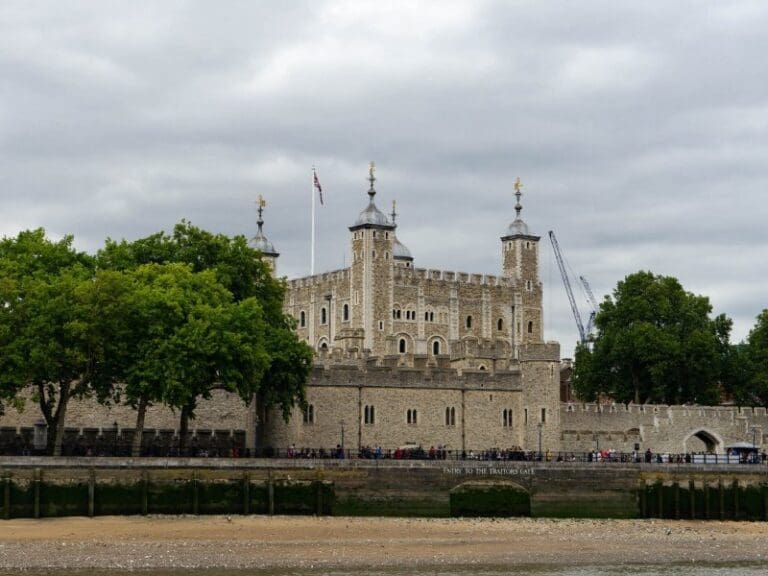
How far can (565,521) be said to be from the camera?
60219mm

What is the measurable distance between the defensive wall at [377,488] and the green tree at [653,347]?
27.4 meters

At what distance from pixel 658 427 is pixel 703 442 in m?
4.38

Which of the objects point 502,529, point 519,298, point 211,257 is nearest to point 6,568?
point 502,529

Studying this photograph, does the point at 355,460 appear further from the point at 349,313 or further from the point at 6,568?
the point at 349,313

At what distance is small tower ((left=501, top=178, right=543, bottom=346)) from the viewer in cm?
12031

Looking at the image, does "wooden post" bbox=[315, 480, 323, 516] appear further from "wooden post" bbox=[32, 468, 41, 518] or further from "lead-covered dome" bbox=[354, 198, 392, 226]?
"lead-covered dome" bbox=[354, 198, 392, 226]

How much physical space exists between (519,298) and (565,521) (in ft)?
200

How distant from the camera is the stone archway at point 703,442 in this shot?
84.4 metres

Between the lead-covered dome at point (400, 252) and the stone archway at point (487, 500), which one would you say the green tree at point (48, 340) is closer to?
the stone archway at point (487, 500)

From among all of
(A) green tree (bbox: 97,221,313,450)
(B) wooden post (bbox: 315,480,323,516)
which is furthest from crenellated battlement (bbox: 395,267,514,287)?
(B) wooden post (bbox: 315,480,323,516)

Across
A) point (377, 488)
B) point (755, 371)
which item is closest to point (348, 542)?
point (377, 488)

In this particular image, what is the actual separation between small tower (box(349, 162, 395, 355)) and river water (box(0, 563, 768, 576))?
206 feet

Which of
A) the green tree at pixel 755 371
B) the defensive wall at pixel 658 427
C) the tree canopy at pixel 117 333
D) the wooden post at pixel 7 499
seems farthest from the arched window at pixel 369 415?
the green tree at pixel 755 371

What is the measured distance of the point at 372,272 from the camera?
372ft
